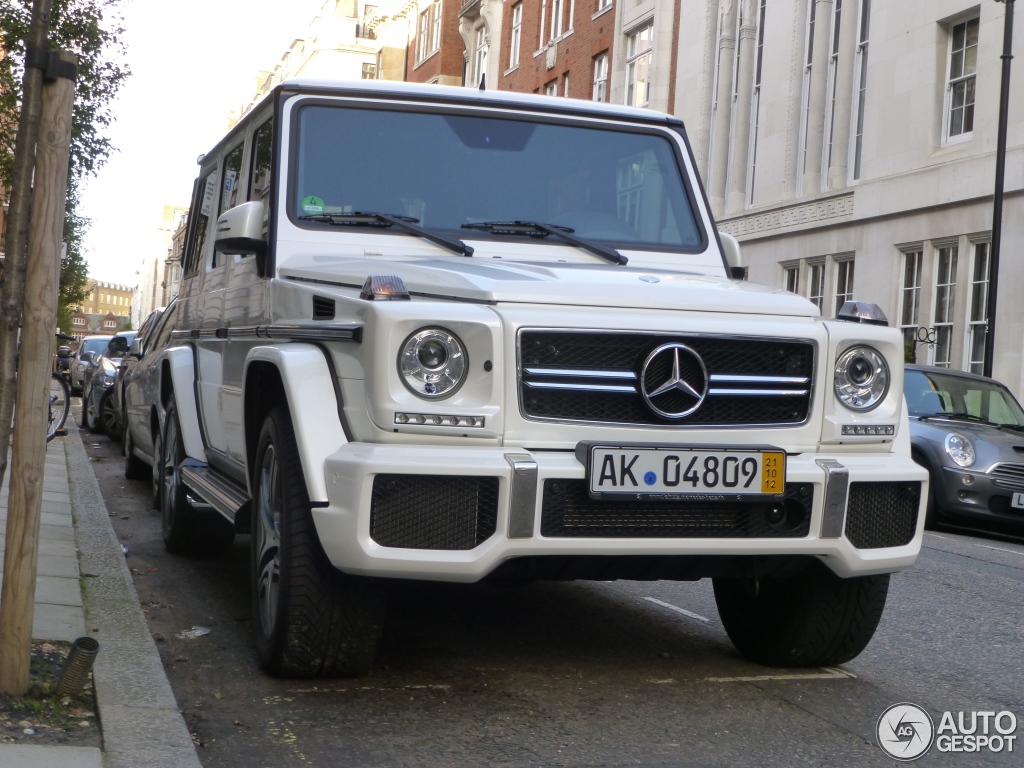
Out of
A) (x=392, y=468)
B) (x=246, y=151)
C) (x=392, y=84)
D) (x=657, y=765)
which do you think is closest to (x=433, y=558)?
(x=392, y=468)

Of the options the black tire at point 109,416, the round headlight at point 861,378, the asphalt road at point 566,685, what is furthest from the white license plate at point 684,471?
the black tire at point 109,416

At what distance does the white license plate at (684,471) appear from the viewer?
13.5 ft

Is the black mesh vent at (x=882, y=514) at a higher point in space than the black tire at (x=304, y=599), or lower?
higher

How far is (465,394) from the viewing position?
413 cm

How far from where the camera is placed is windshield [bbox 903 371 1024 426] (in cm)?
1294

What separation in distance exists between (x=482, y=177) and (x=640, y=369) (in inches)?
65.9

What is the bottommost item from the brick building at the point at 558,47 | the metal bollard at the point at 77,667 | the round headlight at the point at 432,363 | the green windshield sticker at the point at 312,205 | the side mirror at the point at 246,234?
the metal bollard at the point at 77,667

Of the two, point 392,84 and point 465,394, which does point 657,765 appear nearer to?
point 465,394

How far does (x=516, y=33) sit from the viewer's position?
45688 millimetres

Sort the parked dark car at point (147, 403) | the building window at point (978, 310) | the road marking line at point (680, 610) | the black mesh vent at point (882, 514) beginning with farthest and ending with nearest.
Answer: the building window at point (978, 310), the parked dark car at point (147, 403), the road marking line at point (680, 610), the black mesh vent at point (882, 514)

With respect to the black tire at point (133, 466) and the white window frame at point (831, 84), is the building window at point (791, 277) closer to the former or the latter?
the white window frame at point (831, 84)

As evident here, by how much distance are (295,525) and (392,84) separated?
231 cm

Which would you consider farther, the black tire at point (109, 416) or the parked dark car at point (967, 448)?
the black tire at point (109, 416)

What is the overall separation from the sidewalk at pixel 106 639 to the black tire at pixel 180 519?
326 mm
